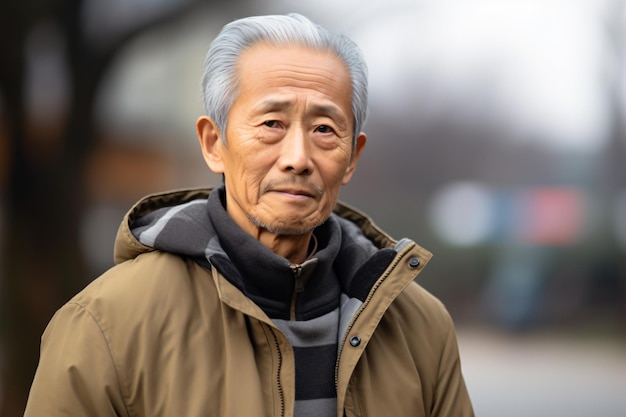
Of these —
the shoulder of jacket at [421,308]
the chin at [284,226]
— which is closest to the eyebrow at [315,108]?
the chin at [284,226]

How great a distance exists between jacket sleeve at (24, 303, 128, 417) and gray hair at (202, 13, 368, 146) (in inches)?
25.8

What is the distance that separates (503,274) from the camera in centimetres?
1967

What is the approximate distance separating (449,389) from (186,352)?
80cm

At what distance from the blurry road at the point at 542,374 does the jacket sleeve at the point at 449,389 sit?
252 inches

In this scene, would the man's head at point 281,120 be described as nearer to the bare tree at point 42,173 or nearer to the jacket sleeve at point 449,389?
the jacket sleeve at point 449,389

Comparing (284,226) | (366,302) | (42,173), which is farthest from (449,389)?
(42,173)

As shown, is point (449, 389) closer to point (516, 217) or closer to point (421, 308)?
point (421, 308)

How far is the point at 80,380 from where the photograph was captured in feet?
6.84

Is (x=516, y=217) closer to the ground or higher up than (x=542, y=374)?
closer to the ground

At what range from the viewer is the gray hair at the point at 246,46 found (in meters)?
2.40

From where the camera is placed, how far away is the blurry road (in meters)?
9.23

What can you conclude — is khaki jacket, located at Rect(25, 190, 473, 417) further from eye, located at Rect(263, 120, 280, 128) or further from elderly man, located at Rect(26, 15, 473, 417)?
eye, located at Rect(263, 120, 280, 128)

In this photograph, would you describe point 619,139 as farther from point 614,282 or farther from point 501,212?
point 501,212

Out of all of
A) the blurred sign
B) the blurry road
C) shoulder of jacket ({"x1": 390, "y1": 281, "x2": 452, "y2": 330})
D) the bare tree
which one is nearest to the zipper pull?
shoulder of jacket ({"x1": 390, "y1": 281, "x2": 452, "y2": 330})
